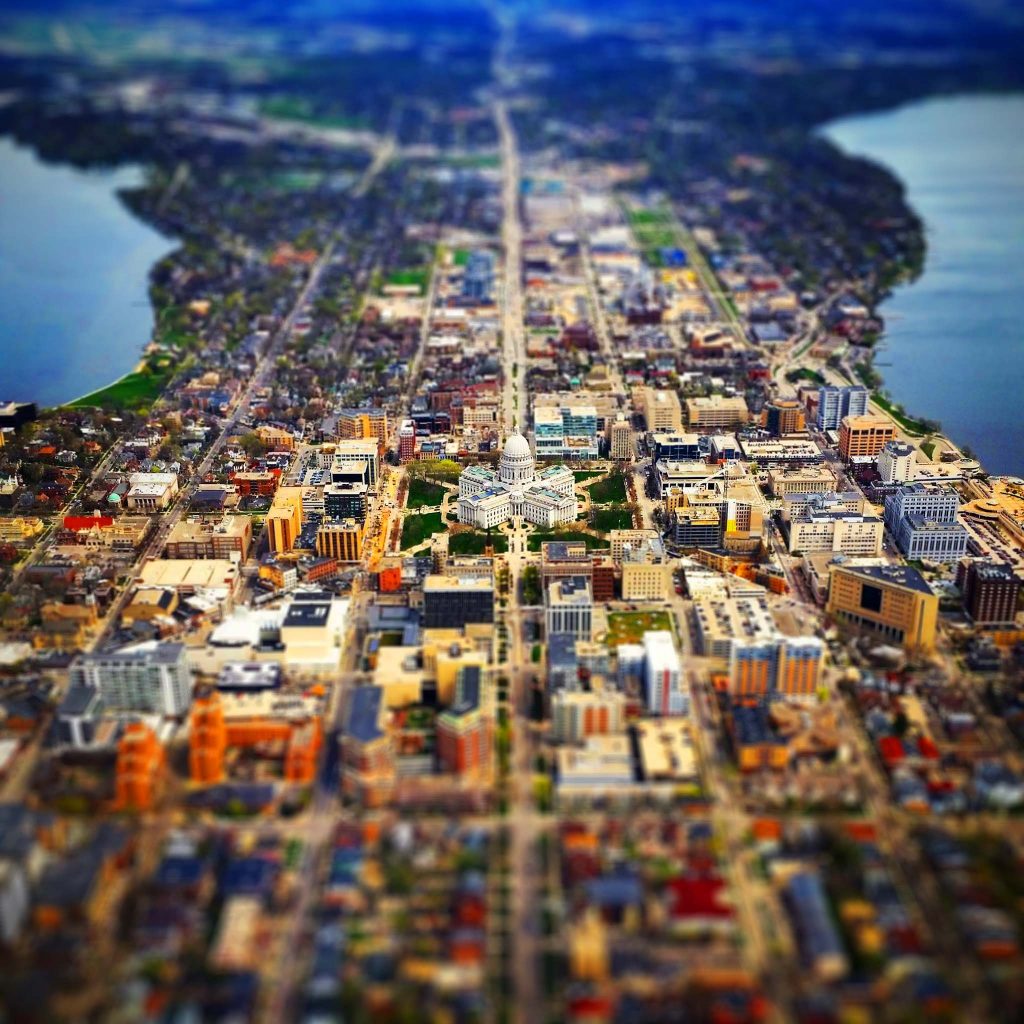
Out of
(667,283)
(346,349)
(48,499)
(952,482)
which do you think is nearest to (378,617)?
(48,499)

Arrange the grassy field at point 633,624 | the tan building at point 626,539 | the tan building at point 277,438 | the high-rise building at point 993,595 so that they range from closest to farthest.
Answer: the grassy field at point 633,624 → the high-rise building at point 993,595 → the tan building at point 626,539 → the tan building at point 277,438

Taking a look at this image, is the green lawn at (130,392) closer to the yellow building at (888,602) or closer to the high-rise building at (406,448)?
the high-rise building at (406,448)

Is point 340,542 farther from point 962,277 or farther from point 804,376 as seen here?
point 962,277

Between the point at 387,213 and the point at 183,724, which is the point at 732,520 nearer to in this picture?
the point at 183,724

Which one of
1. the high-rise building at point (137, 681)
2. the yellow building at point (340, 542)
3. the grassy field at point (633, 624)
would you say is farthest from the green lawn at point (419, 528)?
the high-rise building at point (137, 681)

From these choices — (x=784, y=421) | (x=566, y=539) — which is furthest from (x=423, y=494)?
(x=784, y=421)

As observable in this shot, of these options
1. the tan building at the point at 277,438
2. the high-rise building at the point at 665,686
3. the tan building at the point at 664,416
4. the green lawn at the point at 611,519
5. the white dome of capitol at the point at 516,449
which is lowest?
the high-rise building at the point at 665,686
